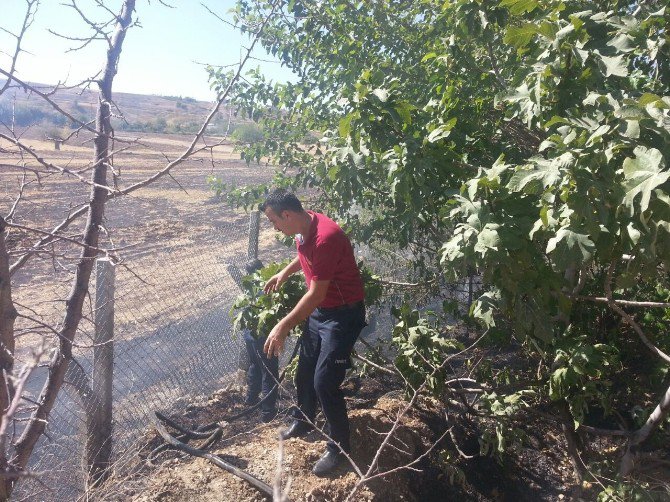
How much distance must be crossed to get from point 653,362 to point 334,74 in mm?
3418

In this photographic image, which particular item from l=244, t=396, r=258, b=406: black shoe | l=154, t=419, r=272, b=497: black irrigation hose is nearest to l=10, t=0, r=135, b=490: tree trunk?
l=154, t=419, r=272, b=497: black irrigation hose

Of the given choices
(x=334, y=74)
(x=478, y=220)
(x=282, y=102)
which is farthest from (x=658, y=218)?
(x=282, y=102)

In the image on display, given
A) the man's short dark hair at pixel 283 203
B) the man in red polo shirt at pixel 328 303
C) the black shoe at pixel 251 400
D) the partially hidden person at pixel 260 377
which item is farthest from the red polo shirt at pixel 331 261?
the black shoe at pixel 251 400

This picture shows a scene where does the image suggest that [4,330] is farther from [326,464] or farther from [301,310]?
[326,464]

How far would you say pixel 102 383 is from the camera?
3.85 m

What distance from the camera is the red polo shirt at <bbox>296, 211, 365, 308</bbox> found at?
3252 mm

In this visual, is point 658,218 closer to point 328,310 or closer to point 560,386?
point 560,386

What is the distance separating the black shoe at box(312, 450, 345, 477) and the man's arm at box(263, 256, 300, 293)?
1082 millimetres

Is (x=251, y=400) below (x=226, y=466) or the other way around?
below

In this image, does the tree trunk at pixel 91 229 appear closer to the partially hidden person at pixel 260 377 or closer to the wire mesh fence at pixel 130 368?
the wire mesh fence at pixel 130 368

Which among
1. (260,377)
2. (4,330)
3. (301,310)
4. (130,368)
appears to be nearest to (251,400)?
(260,377)

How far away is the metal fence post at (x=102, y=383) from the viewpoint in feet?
12.2

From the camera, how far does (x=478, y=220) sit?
248 cm

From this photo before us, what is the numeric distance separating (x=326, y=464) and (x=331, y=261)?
1197 mm
